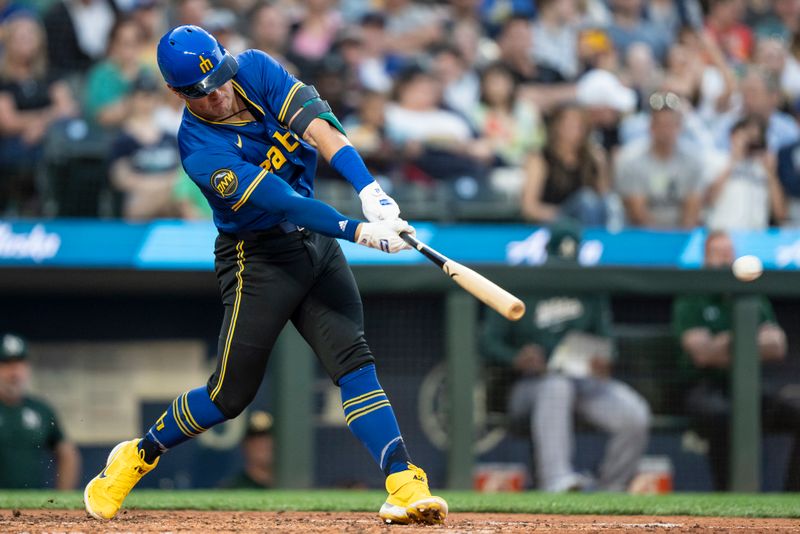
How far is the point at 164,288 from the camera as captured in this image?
702cm

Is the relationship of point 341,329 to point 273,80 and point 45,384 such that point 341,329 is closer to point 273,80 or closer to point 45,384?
point 273,80

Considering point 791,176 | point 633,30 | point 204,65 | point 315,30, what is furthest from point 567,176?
point 204,65

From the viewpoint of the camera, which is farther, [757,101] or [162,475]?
[757,101]

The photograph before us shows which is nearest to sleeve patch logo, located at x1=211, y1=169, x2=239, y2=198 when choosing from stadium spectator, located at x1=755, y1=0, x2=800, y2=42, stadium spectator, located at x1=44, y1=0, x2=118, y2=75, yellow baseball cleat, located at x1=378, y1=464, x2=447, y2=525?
yellow baseball cleat, located at x1=378, y1=464, x2=447, y2=525

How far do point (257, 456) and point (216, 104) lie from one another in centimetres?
312

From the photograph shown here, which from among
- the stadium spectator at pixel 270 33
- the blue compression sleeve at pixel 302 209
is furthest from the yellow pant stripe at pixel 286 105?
the stadium spectator at pixel 270 33

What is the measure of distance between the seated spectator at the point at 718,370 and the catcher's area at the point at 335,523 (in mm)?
1903

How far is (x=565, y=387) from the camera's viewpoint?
6.69 metres

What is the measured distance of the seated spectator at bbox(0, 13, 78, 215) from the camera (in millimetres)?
7801

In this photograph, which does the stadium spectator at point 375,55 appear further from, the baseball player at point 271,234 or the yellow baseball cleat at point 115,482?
the yellow baseball cleat at point 115,482

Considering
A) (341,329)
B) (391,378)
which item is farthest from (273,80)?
(391,378)

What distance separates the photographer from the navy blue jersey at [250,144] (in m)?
4.11

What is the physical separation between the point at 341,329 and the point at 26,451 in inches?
119

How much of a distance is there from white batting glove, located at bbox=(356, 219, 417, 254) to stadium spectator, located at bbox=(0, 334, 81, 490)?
3292mm
